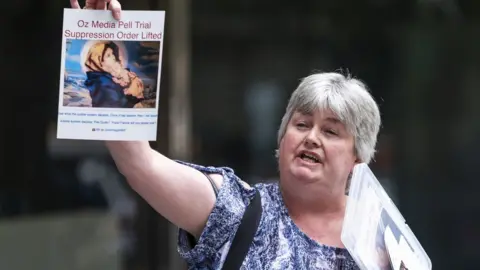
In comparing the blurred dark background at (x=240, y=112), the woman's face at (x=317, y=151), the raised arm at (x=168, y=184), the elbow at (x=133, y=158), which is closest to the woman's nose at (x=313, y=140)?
the woman's face at (x=317, y=151)

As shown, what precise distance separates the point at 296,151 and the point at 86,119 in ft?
2.13

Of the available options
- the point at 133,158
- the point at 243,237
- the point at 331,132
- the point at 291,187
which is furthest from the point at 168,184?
the point at 331,132

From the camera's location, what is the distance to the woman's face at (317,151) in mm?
2281

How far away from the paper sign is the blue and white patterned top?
32 cm

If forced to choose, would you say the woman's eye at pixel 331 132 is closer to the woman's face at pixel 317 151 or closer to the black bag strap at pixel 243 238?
the woman's face at pixel 317 151

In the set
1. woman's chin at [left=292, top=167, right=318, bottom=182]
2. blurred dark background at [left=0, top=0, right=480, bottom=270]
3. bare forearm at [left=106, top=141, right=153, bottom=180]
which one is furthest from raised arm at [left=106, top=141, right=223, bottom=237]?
blurred dark background at [left=0, top=0, right=480, bottom=270]

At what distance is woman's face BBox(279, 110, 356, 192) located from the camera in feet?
7.48

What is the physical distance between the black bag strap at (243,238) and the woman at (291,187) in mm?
15

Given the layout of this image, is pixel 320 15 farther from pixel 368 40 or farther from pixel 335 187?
pixel 335 187

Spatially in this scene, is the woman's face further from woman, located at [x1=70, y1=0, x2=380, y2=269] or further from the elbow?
the elbow

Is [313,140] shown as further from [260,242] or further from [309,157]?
[260,242]

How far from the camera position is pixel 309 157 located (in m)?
2.29

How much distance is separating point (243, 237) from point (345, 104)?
50 cm

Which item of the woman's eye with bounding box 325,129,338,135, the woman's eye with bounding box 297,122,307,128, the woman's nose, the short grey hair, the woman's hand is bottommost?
the woman's nose
